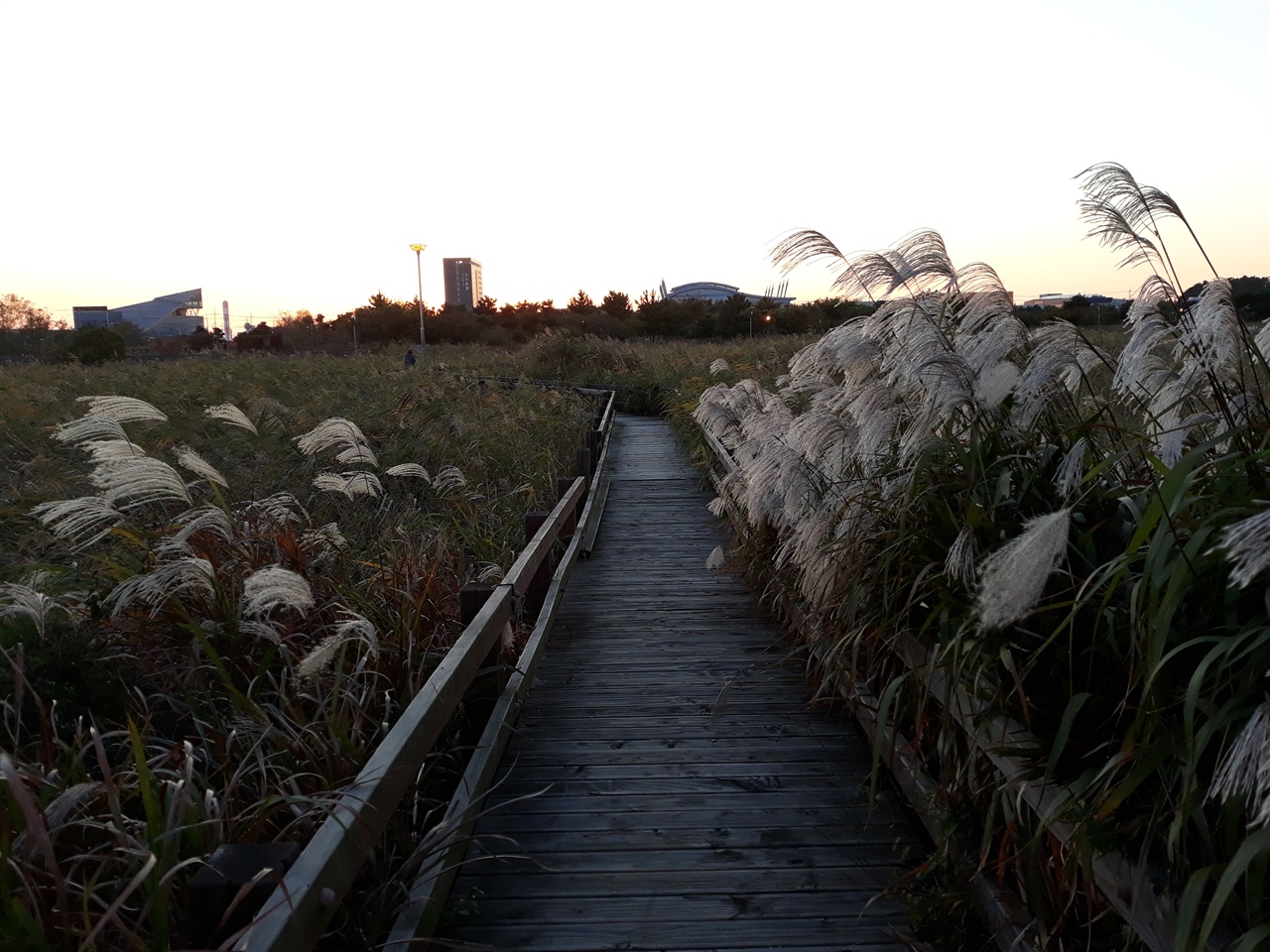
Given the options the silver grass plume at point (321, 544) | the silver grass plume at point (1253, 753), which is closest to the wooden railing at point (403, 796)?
the silver grass plume at point (321, 544)

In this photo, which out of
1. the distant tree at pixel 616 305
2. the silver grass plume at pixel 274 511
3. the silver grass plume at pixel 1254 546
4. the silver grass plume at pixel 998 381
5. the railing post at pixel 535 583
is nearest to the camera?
the silver grass plume at pixel 1254 546

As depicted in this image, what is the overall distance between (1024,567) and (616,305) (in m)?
64.7

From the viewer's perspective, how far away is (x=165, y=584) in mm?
4000

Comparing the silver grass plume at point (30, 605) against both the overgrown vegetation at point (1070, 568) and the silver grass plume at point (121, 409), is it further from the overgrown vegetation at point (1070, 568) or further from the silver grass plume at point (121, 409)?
the overgrown vegetation at point (1070, 568)

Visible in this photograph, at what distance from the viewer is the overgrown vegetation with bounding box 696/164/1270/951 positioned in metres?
1.86

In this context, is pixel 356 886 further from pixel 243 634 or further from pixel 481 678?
pixel 243 634

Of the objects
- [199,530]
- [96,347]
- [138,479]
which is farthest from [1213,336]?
[96,347]

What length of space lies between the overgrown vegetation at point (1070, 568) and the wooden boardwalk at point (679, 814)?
1.55 feet

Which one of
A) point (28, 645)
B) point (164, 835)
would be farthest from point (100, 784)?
point (28, 645)

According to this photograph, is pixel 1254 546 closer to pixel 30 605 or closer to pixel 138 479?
pixel 30 605

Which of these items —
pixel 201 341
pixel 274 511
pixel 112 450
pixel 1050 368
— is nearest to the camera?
pixel 1050 368

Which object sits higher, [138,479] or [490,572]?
[138,479]

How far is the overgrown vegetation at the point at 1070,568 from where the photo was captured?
1.86 m

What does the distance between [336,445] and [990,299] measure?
25.0 feet
